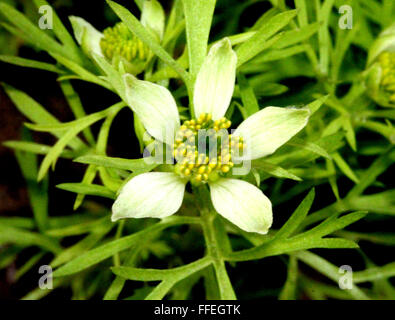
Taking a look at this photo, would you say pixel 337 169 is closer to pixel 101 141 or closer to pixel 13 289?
pixel 101 141

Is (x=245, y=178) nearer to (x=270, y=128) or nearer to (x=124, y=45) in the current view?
(x=270, y=128)

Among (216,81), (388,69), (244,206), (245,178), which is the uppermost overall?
(388,69)

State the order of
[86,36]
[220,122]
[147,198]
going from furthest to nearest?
[86,36]
[220,122]
[147,198]

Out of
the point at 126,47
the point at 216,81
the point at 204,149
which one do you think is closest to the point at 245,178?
the point at 204,149

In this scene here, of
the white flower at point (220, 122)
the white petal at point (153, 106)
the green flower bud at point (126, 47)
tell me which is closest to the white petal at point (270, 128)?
the white flower at point (220, 122)

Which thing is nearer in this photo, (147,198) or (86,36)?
(147,198)

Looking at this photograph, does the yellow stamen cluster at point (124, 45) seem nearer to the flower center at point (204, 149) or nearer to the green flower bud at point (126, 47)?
the green flower bud at point (126, 47)

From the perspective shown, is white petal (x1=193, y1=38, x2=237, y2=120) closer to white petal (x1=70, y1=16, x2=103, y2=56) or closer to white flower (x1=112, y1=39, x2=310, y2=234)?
white flower (x1=112, y1=39, x2=310, y2=234)
